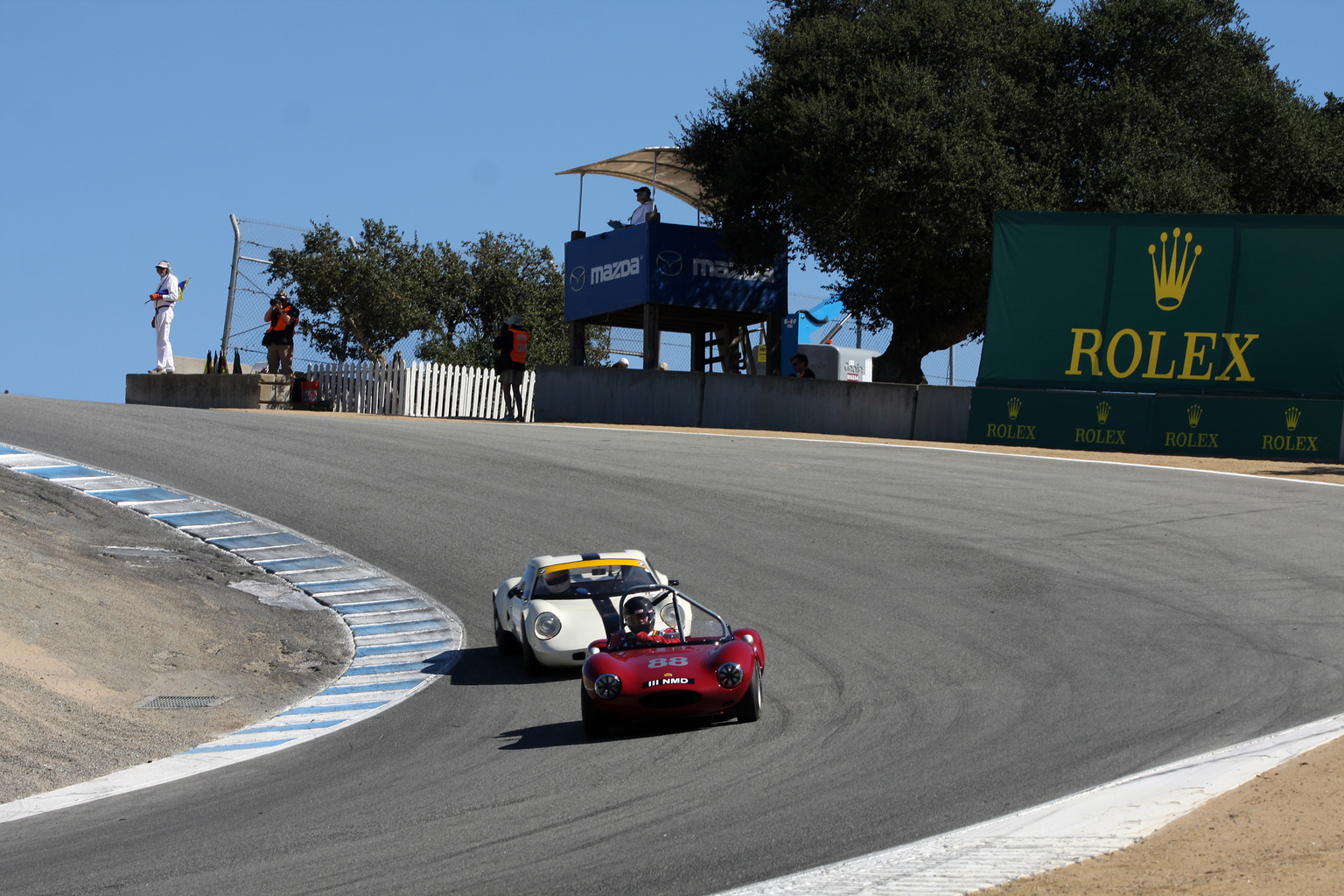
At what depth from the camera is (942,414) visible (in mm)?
25234

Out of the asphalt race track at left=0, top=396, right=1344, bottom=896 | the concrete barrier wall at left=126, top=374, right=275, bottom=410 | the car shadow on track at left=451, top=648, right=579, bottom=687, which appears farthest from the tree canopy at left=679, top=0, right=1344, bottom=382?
the car shadow on track at left=451, top=648, right=579, bottom=687

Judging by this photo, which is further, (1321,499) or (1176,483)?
(1176,483)

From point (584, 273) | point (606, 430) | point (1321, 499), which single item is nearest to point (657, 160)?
point (584, 273)

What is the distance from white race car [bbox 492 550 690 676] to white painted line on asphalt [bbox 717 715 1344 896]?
15.7 feet

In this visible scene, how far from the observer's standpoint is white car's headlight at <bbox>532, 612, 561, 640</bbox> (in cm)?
1109

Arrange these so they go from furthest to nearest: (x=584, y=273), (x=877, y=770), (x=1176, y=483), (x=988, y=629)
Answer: (x=584, y=273), (x=1176, y=483), (x=988, y=629), (x=877, y=770)

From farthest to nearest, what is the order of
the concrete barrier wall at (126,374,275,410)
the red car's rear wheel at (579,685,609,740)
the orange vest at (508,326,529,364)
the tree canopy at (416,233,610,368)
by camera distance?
the tree canopy at (416,233,610,368) → the concrete barrier wall at (126,374,275,410) → the orange vest at (508,326,529,364) → the red car's rear wheel at (579,685,609,740)

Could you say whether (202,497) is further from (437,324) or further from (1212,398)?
(437,324)

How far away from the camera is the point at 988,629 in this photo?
38.4 feet

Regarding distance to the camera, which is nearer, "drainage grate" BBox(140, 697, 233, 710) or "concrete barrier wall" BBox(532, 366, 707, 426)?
"drainage grate" BBox(140, 697, 233, 710)

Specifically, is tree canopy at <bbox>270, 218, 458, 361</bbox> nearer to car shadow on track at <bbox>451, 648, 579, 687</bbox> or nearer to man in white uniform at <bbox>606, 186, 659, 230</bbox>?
man in white uniform at <bbox>606, 186, 659, 230</bbox>

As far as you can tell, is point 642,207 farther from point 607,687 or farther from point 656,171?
point 607,687

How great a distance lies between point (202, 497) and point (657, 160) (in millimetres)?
18498

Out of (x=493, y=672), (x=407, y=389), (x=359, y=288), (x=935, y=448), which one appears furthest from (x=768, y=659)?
(x=359, y=288)
